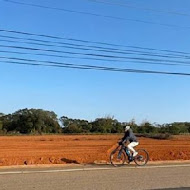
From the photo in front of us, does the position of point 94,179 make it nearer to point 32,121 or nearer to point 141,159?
point 141,159

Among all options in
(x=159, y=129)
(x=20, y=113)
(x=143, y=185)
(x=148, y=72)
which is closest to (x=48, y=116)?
(x=20, y=113)

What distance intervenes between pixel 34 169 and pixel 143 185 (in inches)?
208

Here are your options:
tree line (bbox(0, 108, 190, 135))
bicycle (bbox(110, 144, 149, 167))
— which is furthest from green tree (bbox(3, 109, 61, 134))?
bicycle (bbox(110, 144, 149, 167))

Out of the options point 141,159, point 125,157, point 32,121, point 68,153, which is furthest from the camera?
point 32,121

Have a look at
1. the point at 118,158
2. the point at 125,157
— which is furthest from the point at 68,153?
the point at 118,158

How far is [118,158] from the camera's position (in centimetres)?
1756

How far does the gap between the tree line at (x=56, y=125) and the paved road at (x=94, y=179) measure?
227 ft

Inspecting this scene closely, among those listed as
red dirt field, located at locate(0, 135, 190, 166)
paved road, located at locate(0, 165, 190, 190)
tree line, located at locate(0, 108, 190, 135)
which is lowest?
paved road, located at locate(0, 165, 190, 190)

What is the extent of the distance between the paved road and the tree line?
227 ft

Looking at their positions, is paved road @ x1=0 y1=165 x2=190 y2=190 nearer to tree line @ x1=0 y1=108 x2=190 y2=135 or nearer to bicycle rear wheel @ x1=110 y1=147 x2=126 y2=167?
bicycle rear wheel @ x1=110 y1=147 x2=126 y2=167

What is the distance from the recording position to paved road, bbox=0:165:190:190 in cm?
1114

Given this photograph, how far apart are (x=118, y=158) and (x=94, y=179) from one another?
5083 millimetres

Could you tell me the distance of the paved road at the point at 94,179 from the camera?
1114 cm

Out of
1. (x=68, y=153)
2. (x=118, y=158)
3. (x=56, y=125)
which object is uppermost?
(x=56, y=125)
